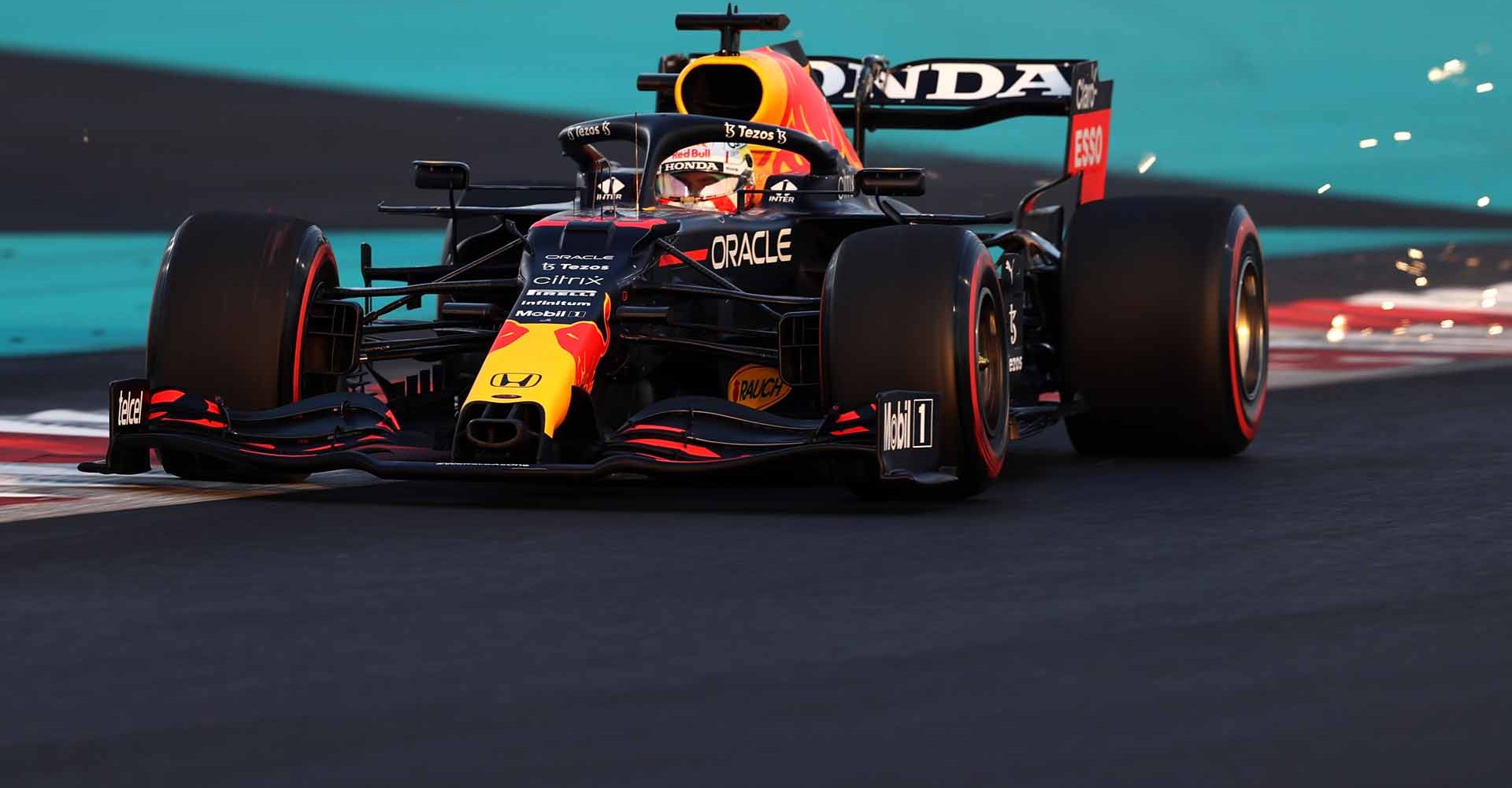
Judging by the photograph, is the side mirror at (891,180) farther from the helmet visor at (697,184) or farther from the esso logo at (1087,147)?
the esso logo at (1087,147)

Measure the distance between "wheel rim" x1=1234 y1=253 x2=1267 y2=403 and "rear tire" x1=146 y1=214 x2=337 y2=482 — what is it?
13.4 feet

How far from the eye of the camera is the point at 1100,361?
10656mm

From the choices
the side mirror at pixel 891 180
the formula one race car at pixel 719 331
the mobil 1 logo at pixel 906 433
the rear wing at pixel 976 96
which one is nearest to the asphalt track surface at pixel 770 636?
the mobil 1 logo at pixel 906 433

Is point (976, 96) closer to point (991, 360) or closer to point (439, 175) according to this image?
point (439, 175)

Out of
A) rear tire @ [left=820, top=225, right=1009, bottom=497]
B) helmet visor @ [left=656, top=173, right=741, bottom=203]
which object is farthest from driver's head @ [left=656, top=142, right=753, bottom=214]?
rear tire @ [left=820, top=225, right=1009, bottom=497]

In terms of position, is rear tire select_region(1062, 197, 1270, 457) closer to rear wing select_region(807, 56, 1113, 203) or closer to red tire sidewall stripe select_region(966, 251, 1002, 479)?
red tire sidewall stripe select_region(966, 251, 1002, 479)

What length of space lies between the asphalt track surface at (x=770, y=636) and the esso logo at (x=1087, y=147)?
3076 millimetres

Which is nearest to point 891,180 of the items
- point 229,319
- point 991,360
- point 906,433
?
point 991,360

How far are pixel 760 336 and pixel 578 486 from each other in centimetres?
90

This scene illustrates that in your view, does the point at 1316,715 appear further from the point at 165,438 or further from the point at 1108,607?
the point at 165,438

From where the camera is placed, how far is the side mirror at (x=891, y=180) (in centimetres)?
986

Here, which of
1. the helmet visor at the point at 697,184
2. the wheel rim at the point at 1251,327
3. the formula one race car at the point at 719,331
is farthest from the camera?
the wheel rim at the point at 1251,327

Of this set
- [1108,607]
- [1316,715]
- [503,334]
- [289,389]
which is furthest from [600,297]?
[1316,715]

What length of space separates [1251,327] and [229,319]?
4508 millimetres
